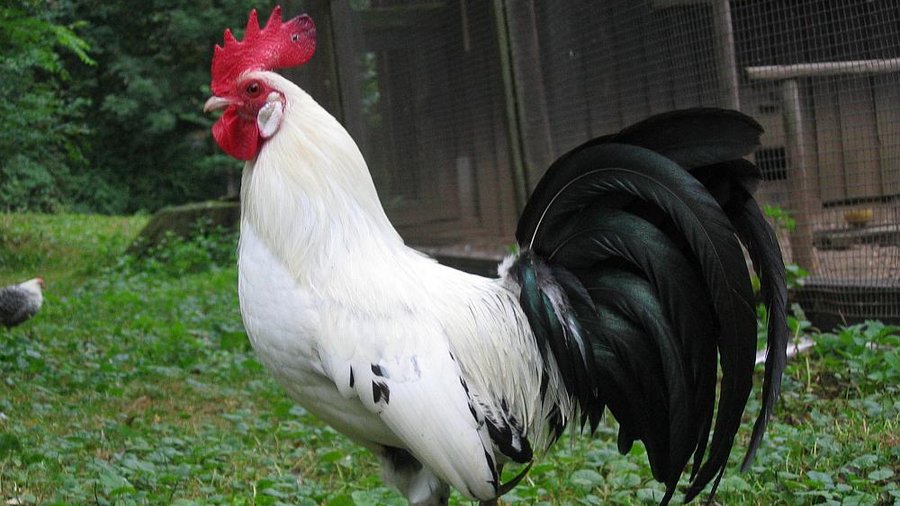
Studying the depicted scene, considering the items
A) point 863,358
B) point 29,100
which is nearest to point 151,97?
point 29,100

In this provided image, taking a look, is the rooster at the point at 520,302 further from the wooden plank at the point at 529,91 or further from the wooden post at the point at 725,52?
the wooden plank at the point at 529,91

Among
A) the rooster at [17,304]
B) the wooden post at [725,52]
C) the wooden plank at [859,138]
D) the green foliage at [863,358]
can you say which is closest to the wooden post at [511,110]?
the wooden post at [725,52]

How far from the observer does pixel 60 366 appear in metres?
6.48

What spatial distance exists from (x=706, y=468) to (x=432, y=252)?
18.2 ft

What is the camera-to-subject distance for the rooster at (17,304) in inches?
307

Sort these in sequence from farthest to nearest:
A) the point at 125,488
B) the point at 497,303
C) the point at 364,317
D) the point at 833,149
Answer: the point at 833,149 → the point at 125,488 → the point at 497,303 → the point at 364,317

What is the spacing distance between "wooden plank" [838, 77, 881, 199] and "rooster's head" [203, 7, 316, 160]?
3471mm

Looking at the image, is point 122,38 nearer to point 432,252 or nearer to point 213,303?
point 213,303

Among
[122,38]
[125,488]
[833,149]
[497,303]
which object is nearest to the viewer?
[497,303]

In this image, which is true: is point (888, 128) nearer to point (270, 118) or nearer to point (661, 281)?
point (661, 281)

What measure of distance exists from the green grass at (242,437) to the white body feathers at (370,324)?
802 mm

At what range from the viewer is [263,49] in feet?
11.5

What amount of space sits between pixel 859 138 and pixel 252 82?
3.71 meters

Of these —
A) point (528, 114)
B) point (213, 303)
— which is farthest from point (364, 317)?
point (213, 303)
